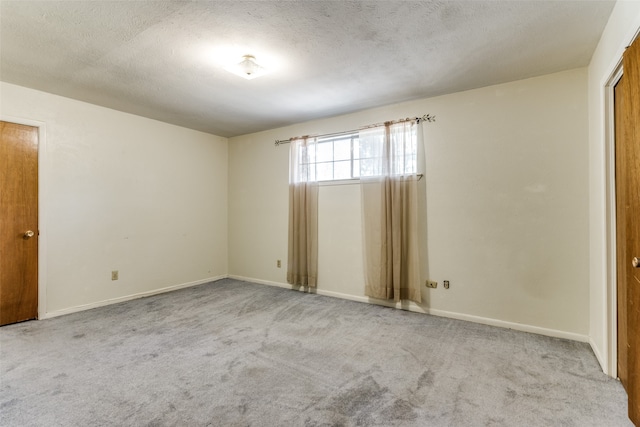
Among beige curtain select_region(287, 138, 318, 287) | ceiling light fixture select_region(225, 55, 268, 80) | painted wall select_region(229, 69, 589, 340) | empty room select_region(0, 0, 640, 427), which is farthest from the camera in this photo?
beige curtain select_region(287, 138, 318, 287)

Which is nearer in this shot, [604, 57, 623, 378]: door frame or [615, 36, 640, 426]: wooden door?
[615, 36, 640, 426]: wooden door

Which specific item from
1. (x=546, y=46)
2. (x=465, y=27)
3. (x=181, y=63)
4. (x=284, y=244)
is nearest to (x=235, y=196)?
(x=284, y=244)

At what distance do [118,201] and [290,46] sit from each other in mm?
3108

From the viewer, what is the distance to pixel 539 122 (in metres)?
2.86

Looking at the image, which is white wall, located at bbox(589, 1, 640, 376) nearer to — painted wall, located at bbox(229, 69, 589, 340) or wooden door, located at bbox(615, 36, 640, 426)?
painted wall, located at bbox(229, 69, 589, 340)

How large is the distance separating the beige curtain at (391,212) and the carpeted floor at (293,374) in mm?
468

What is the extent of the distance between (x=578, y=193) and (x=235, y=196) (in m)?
4.63

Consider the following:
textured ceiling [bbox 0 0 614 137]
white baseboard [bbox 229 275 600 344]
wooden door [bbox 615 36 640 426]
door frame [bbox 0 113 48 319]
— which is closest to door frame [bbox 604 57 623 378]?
white baseboard [bbox 229 275 600 344]

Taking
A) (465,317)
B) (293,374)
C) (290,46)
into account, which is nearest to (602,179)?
(465,317)

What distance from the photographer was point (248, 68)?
2.55 m

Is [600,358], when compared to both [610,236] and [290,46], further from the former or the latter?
[290,46]

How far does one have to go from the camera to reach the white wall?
1.79 m

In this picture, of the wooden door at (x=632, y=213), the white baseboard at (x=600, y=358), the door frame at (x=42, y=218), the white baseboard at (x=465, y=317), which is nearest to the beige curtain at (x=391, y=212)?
the white baseboard at (x=465, y=317)

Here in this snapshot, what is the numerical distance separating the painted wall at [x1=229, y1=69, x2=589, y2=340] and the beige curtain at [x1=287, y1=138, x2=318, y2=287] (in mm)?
655
